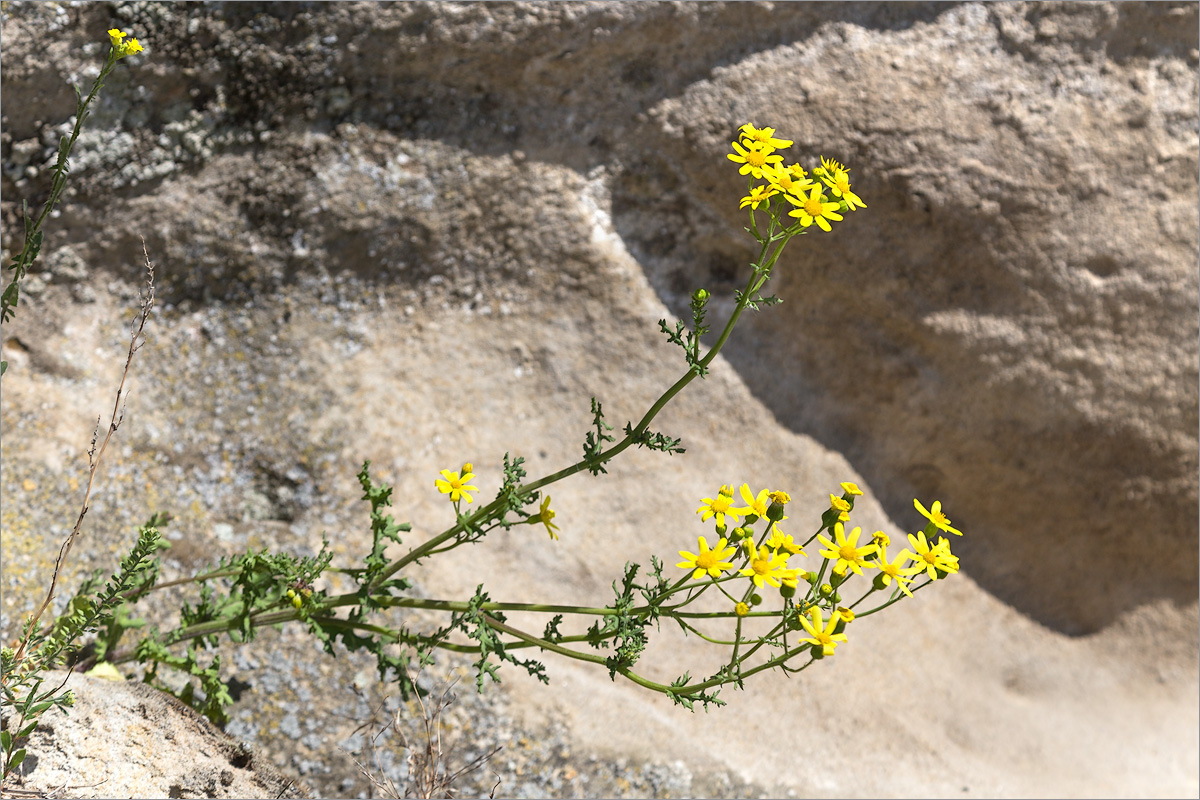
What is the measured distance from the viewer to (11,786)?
1598 mm

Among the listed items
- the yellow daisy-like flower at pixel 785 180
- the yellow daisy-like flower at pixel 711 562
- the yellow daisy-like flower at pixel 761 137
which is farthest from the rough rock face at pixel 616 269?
the yellow daisy-like flower at pixel 785 180

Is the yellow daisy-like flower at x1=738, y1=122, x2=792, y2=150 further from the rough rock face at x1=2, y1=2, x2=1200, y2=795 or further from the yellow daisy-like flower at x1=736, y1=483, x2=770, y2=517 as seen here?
the rough rock face at x1=2, y1=2, x2=1200, y2=795

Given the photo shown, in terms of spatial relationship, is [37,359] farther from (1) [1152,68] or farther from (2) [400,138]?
(1) [1152,68]

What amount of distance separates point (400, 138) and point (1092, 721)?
3603 millimetres

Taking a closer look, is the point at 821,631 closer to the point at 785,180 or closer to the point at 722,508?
the point at 722,508

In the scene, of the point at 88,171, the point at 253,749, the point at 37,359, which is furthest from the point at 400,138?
the point at 253,749

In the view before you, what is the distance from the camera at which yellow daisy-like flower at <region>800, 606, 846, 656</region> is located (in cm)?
144

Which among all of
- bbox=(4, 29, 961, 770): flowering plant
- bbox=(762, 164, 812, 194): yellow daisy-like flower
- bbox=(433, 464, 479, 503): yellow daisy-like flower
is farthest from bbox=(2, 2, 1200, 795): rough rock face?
bbox=(762, 164, 812, 194): yellow daisy-like flower

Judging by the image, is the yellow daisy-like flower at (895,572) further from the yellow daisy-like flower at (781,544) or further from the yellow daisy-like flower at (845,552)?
the yellow daisy-like flower at (781,544)

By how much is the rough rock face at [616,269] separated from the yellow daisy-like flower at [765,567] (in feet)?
4.95

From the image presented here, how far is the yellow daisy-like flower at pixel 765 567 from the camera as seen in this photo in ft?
4.81

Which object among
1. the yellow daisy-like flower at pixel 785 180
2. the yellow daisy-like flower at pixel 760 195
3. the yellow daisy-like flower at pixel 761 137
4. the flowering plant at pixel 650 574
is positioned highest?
the yellow daisy-like flower at pixel 761 137

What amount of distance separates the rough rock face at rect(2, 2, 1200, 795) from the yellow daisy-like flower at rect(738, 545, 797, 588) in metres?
1.51

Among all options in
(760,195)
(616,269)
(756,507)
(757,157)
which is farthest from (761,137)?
(616,269)
